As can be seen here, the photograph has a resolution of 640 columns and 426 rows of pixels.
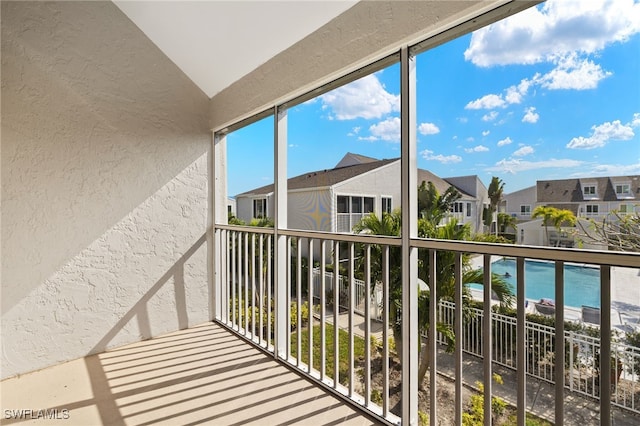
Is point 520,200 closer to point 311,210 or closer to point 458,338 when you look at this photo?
point 458,338

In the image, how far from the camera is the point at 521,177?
1352 mm

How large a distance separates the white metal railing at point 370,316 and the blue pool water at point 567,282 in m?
0.04

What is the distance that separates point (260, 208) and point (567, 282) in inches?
90.9

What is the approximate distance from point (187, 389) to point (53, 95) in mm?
2384

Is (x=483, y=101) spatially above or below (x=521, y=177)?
above

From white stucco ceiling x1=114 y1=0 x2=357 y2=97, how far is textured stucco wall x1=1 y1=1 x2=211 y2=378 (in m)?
0.18

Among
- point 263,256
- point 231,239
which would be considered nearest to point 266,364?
point 263,256

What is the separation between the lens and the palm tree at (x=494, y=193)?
1418mm

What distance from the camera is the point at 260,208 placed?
295cm

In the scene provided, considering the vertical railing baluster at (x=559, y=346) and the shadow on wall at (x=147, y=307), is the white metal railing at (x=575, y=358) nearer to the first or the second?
the vertical railing baluster at (x=559, y=346)

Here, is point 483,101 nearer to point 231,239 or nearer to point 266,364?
point 266,364

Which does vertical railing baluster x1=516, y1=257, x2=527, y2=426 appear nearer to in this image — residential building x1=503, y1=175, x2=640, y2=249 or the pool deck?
residential building x1=503, y1=175, x2=640, y2=249

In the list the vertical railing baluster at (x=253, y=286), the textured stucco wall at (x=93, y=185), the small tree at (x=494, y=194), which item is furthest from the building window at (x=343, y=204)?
the textured stucco wall at (x=93, y=185)

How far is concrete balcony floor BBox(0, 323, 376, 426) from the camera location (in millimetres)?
1836
